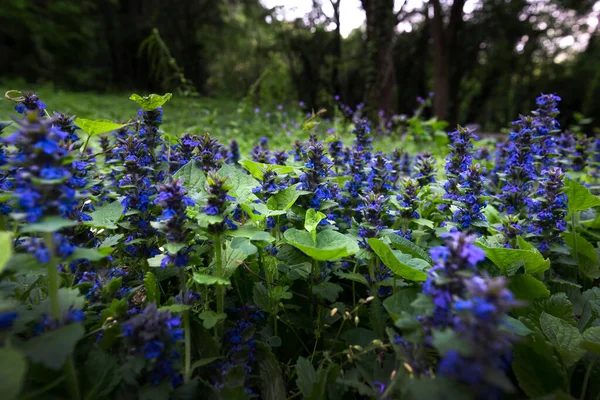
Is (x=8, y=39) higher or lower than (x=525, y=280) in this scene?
higher

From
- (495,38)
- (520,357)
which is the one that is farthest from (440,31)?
(520,357)

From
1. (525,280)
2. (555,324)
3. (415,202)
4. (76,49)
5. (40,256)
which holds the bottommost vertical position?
(555,324)

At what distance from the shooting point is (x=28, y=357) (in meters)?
1.01

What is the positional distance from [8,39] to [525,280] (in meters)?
21.6

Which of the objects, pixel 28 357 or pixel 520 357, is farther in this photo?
pixel 520 357

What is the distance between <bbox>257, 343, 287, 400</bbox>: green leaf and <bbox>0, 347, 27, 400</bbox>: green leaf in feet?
2.73

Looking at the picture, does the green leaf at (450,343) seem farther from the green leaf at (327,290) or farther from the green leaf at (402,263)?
the green leaf at (327,290)

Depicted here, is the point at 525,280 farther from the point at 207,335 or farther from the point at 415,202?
the point at 207,335

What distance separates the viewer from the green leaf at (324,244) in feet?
4.69

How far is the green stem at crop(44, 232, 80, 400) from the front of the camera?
1113mm

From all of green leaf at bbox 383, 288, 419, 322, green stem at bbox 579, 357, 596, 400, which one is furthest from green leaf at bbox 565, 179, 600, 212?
green leaf at bbox 383, 288, 419, 322

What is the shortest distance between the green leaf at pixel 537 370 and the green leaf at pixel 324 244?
0.68 metres

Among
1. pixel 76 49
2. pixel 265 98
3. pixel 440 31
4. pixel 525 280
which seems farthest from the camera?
pixel 76 49

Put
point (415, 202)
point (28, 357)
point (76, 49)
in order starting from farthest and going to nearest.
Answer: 1. point (76, 49)
2. point (415, 202)
3. point (28, 357)
